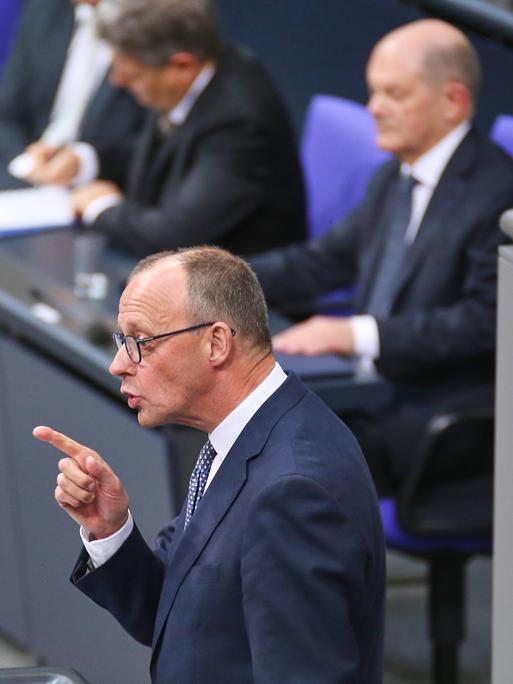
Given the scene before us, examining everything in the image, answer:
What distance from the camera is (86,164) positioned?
3984mm

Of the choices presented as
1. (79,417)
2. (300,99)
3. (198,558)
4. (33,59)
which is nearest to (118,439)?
(79,417)

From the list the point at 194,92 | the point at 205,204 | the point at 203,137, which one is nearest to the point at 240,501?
the point at 205,204

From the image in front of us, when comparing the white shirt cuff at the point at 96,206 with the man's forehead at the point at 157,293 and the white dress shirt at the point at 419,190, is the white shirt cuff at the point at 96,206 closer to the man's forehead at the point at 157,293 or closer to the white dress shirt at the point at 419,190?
the white dress shirt at the point at 419,190

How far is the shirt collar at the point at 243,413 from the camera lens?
1.59 m

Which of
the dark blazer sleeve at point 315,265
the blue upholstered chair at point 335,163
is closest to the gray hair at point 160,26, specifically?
the blue upholstered chair at point 335,163

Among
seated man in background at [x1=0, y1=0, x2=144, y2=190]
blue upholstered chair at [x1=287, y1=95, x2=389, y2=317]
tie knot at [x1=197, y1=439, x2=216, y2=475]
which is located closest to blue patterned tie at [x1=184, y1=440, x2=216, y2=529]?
tie knot at [x1=197, y1=439, x2=216, y2=475]

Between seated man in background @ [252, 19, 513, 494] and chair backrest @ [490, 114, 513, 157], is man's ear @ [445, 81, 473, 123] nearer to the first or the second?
seated man in background @ [252, 19, 513, 494]

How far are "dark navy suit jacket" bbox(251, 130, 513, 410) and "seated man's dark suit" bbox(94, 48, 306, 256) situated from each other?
0.61 m

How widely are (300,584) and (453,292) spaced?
156cm

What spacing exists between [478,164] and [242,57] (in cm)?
87

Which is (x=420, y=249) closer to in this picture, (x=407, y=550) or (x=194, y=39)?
(x=407, y=550)

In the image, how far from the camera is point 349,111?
3537 millimetres

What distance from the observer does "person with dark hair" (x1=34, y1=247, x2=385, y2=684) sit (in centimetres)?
146

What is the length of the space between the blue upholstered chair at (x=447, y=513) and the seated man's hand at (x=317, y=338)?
0.24 meters
